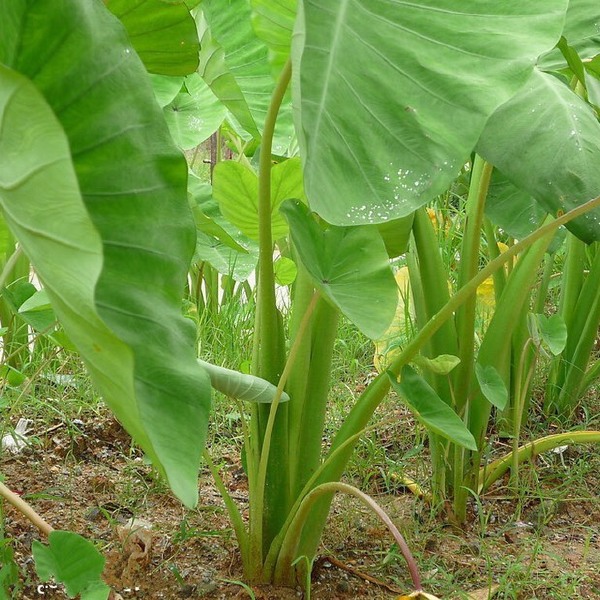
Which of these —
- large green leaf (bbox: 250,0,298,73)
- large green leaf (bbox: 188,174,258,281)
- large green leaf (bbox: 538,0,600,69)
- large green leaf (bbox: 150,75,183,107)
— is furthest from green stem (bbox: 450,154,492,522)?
large green leaf (bbox: 150,75,183,107)

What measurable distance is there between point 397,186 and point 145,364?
31cm

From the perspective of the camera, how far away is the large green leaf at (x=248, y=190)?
4.32 ft

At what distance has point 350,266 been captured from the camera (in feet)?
3.71

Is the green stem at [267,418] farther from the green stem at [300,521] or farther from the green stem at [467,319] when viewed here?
the green stem at [467,319]

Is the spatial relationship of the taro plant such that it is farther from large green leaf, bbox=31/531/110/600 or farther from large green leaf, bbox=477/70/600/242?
large green leaf, bbox=31/531/110/600

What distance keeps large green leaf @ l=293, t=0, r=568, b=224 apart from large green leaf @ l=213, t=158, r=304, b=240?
18.3 inches

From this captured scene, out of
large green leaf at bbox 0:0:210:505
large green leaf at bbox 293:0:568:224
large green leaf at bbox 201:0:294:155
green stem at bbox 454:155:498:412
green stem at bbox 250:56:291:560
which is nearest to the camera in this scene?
large green leaf at bbox 0:0:210:505

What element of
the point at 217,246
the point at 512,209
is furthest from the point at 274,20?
the point at 217,246

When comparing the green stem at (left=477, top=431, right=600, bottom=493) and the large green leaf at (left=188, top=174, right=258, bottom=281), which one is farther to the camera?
the large green leaf at (left=188, top=174, right=258, bottom=281)

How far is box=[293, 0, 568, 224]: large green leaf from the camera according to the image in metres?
0.73

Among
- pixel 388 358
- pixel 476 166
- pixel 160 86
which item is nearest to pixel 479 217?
pixel 476 166

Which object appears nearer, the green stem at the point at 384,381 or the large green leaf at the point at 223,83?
the green stem at the point at 384,381

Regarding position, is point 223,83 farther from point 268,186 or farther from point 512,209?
point 268,186

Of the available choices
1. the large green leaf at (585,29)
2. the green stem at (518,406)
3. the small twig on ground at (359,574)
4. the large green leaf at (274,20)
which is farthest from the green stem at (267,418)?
the large green leaf at (585,29)
